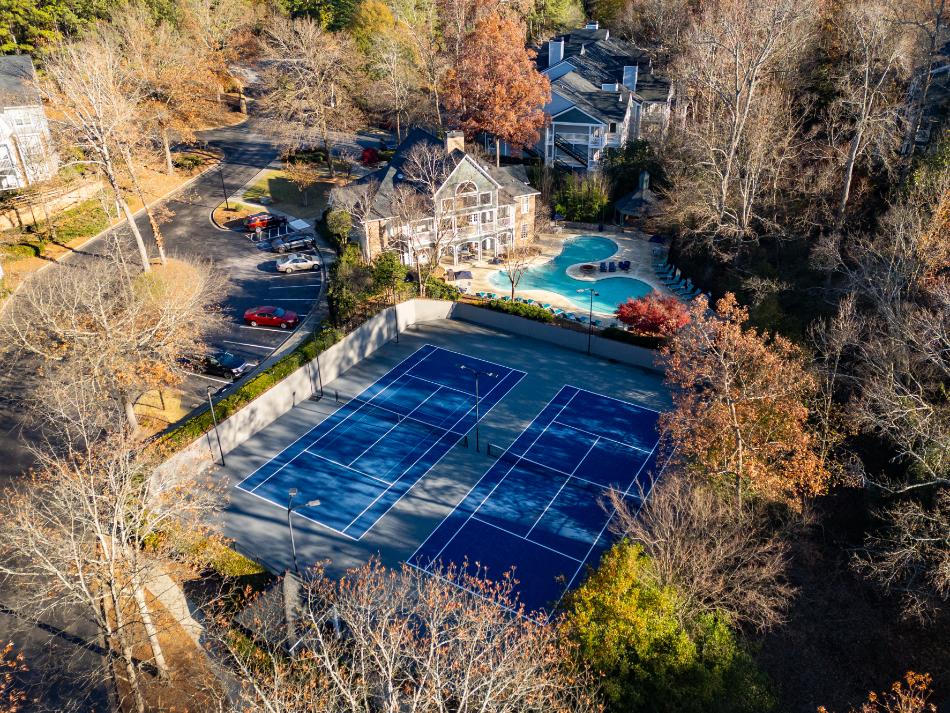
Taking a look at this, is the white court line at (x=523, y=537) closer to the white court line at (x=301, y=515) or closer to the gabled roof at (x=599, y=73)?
the white court line at (x=301, y=515)

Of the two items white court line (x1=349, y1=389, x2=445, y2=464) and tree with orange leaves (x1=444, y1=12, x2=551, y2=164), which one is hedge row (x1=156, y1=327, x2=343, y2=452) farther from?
tree with orange leaves (x1=444, y1=12, x2=551, y2=164)

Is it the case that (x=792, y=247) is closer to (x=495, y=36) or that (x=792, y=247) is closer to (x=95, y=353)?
(x=495, y=36)

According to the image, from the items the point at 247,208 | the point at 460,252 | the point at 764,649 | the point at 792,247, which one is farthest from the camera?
the point at 247,208

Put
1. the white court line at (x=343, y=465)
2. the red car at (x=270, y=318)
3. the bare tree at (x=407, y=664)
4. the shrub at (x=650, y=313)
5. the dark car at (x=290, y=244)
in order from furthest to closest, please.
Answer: the dark car at (x=290, y=244) < the red car at (x=270, y=318) < the shrub at (x=650, y=313) < the white court line at (x=343, y=465) < the bare tree at (x=407, y=664)

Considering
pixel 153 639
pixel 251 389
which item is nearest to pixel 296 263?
pixel 251 389

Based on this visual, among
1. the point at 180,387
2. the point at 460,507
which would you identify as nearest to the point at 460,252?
the point at 180,387

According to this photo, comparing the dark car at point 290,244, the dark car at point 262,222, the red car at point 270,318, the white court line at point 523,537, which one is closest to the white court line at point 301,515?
the white court line at point 523,537
